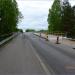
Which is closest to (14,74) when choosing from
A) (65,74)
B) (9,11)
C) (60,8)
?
(65,74)

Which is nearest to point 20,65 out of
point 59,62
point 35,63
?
point 35,63

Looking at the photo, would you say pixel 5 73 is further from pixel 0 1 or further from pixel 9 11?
pixel 9 11

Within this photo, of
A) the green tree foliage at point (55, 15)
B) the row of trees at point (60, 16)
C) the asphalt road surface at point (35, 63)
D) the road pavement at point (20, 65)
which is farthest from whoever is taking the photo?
the green tree foliage at point (55, 15)

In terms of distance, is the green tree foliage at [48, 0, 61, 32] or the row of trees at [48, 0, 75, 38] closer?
the row of trees at [48, 0, 75, 38]

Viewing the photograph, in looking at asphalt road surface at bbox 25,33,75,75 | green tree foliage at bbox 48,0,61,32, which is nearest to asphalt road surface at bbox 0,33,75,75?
asphalt road surface at bbox 25,33,75,75

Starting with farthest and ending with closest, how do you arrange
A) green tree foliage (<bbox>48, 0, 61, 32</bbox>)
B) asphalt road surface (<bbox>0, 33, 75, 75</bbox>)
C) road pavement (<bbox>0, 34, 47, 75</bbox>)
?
1. green tree foliage (<bbox>48, 0, 61, 32</bbox>)
2. asphalt road surface (<bbox>0, 33, 75, 75</bbox>)
3. road pavement (<bbox>0, 34, 47, 75</bbox>)

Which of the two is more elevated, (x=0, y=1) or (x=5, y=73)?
(x=0, y=1)

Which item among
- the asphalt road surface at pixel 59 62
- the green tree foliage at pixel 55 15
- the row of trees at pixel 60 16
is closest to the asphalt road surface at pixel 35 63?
the asphalt road surface at pixel 59 62

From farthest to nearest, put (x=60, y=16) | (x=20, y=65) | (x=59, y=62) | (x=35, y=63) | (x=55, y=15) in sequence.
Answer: (x=55, y=15) < (x=60, y=16) < (x=59, y=62) < (x=35, y=63) < (x=20, y=65)

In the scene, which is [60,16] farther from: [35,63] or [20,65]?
[20,65]

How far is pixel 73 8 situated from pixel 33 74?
305 feet

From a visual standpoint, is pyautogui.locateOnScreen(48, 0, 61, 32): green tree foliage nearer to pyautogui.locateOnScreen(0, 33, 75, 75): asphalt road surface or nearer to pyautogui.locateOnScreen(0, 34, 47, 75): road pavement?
pyautogui.locateOnScreen(0, 33, 75, 75): asphalt road surface

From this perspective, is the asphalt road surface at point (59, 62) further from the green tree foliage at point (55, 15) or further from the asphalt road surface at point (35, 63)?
the green tree foliage at point (55, 15)

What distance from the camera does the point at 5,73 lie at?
13844 millimetres
